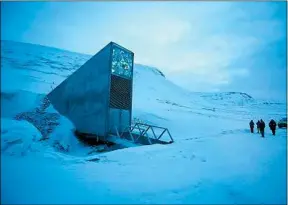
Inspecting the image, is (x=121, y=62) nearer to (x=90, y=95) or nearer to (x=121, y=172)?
(x=90, y=95)

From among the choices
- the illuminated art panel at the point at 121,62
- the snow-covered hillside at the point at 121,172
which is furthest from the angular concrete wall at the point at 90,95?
the snow-covered hillside at the point at 121,172

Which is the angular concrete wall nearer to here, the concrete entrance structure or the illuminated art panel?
the concrete entrance structure

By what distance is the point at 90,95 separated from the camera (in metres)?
14.3

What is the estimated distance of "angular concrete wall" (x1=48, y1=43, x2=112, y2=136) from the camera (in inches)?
518

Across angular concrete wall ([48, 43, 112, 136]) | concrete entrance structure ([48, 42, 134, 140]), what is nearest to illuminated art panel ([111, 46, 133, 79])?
concrete entrance structure ([48, 42, 134, 140])

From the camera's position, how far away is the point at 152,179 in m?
4.99

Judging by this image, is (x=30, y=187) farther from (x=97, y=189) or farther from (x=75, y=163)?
(x=75, y=163)

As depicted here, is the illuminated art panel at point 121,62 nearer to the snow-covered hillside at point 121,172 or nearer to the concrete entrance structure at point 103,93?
the concrete entrance structure at point 103,93

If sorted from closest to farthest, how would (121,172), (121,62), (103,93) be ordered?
1. (121,172)
2. (103,93)
3. (121,62)

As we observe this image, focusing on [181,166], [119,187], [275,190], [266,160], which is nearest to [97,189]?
[119,187]

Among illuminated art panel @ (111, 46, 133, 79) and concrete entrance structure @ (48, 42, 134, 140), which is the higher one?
illuminated art panel @ (111, 46, 133, 79)

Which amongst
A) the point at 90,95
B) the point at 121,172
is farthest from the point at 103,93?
the point at 121,172

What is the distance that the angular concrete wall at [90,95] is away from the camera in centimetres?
1316

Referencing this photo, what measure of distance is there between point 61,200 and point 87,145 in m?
10.4
